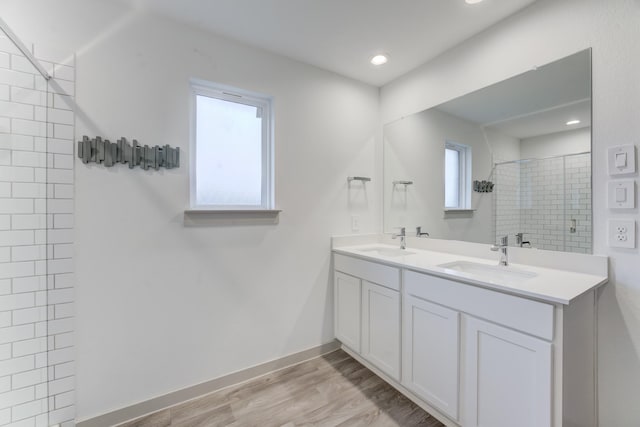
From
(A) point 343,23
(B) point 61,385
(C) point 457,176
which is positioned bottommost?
(B) point 61,385

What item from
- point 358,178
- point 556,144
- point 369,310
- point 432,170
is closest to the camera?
point 556,144

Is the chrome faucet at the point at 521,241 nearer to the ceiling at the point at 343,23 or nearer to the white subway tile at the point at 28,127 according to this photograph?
the ceiling at the point at 343,23

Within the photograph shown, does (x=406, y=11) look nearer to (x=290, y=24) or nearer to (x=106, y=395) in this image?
(x=290, y=24)

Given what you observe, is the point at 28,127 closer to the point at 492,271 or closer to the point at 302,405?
the point at 302,405

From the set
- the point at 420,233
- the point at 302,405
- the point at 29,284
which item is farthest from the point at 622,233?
the point at 29,284

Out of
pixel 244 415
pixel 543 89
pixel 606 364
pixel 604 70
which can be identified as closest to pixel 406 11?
pixel 543 89

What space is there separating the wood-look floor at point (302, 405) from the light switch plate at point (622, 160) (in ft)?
5.26

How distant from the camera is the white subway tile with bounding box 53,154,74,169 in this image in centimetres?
144

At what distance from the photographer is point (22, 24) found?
138 cm

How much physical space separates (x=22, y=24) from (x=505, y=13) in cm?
264

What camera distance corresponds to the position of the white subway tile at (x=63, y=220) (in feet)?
4.73

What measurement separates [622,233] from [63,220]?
2792mm

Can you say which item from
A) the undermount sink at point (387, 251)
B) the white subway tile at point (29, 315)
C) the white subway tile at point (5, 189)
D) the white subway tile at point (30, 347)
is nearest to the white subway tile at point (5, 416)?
the white subway tile at point (30, 347)

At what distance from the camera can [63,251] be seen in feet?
4.78
